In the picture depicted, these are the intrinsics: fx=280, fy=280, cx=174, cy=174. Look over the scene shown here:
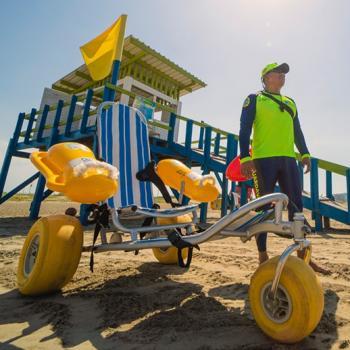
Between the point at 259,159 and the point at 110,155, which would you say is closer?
the point at 259,159

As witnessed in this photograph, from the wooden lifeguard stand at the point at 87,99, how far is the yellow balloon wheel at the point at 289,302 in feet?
20.0

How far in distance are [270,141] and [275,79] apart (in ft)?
1.99

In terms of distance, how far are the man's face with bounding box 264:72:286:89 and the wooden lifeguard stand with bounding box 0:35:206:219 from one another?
191 inches

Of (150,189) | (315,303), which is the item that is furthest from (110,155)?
(315,303)

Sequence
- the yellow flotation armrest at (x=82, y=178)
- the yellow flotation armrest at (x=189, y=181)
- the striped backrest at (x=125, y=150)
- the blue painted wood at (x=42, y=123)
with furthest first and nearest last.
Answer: the blue painted wood at (x=42, y=123) → the striped backrest at (x=125, y=150) → the yellow flotation armrest at (x=189, y=181) → the yellow flotation armrest at (x=82, y=178)

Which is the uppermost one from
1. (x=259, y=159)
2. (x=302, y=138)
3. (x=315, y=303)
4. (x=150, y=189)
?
(x=302, y=138)

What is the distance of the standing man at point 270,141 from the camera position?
7.76ft

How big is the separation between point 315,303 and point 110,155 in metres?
2.26

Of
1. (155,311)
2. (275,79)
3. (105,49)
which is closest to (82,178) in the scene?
(155,311)

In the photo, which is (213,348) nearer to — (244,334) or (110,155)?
(244,334)

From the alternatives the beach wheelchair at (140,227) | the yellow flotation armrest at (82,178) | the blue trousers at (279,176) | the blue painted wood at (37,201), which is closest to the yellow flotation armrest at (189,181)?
the beach wheelchair at (140,227)

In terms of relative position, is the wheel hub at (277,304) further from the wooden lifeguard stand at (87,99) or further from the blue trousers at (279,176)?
the wooden lifeguard stand at (87,99)

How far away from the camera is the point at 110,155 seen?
289 cm

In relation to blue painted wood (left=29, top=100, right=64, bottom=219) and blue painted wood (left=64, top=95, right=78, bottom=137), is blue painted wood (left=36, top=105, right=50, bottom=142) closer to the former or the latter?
blue painted wood (left=29, top=100, right=64, bottom=219)
